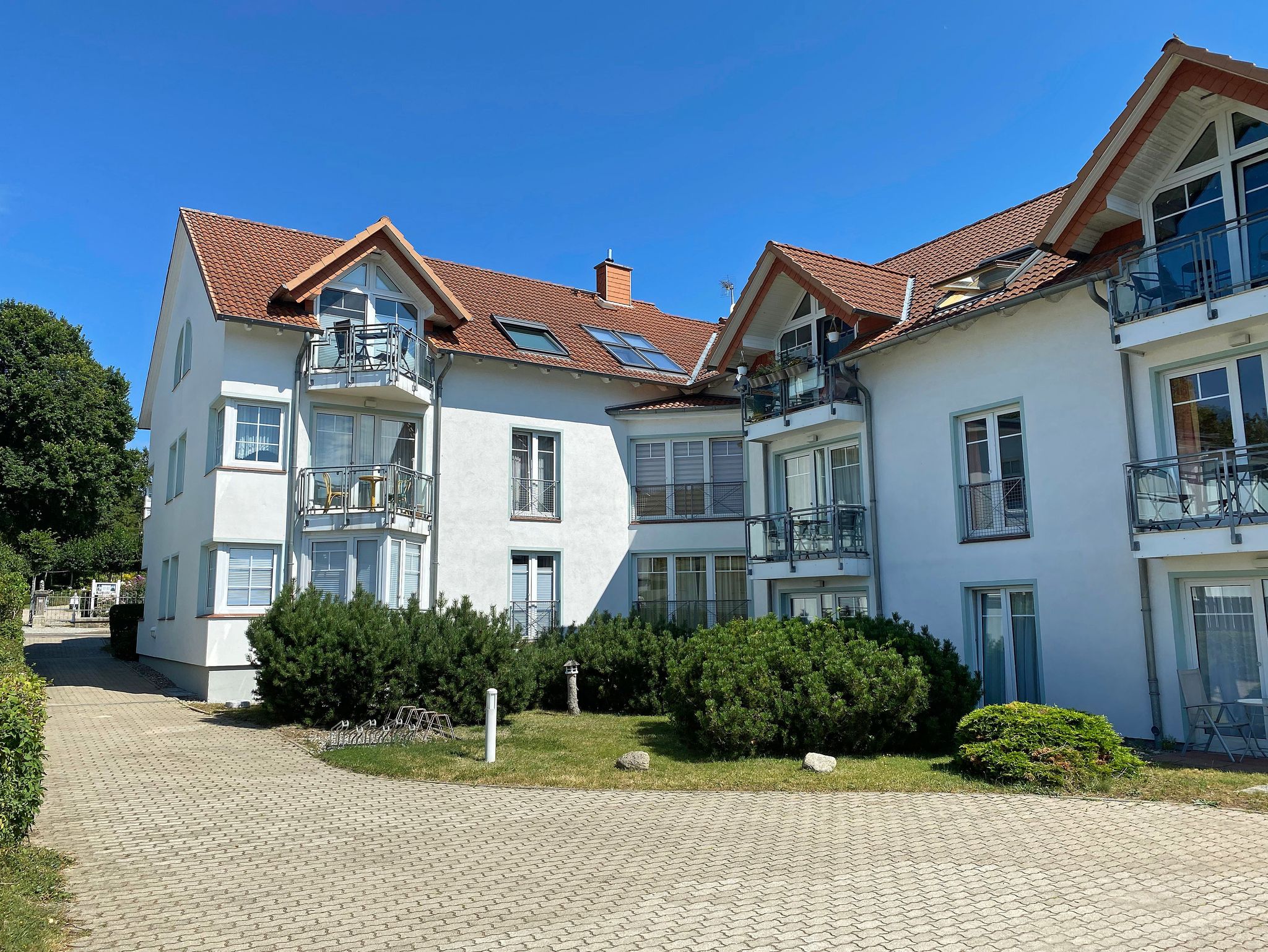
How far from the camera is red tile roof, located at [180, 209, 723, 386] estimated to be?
19969mm

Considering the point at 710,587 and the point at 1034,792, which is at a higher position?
the point at 710,587

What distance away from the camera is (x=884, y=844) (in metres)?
8.45

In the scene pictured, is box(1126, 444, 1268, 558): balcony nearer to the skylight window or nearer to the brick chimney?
the skylight window

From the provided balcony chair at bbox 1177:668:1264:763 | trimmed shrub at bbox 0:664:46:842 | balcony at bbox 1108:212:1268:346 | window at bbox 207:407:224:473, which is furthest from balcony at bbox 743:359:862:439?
trimmed shrub at bbox 0:664:46:842

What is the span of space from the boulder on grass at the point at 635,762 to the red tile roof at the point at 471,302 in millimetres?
11213

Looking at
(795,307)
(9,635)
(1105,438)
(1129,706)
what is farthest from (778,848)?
(9,635)

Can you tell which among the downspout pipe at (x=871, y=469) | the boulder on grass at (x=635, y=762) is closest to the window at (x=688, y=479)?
the downspout pipe at (x=871, y=469)

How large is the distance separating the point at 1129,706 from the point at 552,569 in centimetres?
1251

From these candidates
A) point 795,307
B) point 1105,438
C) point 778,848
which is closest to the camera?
point 778,848

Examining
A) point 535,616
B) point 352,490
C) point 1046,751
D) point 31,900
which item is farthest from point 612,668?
point 31,900

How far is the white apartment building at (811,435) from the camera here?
43.0 feet

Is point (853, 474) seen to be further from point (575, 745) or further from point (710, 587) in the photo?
point (575, 745)

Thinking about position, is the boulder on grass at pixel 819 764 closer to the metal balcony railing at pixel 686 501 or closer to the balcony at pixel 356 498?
the balcony at pixel 356 498

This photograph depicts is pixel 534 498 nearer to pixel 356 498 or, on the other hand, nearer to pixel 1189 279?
pixel 356 498
